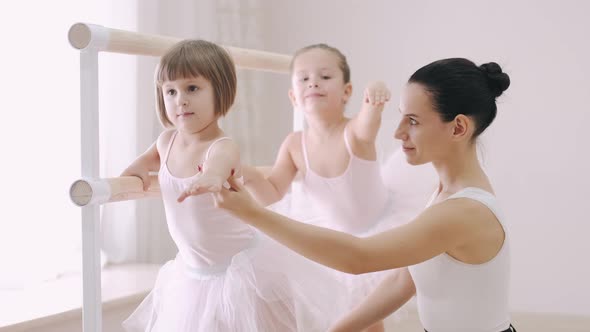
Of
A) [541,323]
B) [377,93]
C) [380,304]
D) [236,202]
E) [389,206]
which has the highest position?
[377,93]

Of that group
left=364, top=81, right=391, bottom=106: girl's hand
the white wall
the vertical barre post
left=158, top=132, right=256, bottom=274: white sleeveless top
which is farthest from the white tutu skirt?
the white wall

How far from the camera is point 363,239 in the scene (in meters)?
1.07

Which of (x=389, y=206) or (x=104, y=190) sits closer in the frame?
(x=104, y=190)

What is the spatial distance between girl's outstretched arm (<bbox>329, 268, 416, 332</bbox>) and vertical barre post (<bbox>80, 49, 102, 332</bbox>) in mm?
398

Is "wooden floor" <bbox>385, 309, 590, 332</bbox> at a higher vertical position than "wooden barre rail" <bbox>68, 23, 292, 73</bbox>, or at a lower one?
lower

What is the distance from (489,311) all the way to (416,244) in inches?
7.7

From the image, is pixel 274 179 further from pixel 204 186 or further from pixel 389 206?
pixel 204 186

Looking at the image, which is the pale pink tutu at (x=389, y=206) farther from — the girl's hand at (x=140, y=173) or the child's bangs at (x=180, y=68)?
the child's bangs at (x=180, y=68)

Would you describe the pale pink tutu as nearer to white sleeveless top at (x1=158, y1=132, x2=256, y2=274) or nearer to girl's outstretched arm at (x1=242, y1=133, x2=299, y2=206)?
girl's outstretched arm at (x1=242, y1=133, x2=299, y2=206)

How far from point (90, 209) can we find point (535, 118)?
157 centimetres

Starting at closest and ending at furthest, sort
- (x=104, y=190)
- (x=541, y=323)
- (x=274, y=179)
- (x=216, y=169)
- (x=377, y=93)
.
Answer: (x=216, y=169)
(x=104, y=190)
(x=377, y=93)
(x=274, y=179)
(x=541, y=323)

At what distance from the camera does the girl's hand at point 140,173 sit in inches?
54.1

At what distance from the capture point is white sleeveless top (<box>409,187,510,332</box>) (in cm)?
115

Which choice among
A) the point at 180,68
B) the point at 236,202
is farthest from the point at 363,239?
the point at 180,68
